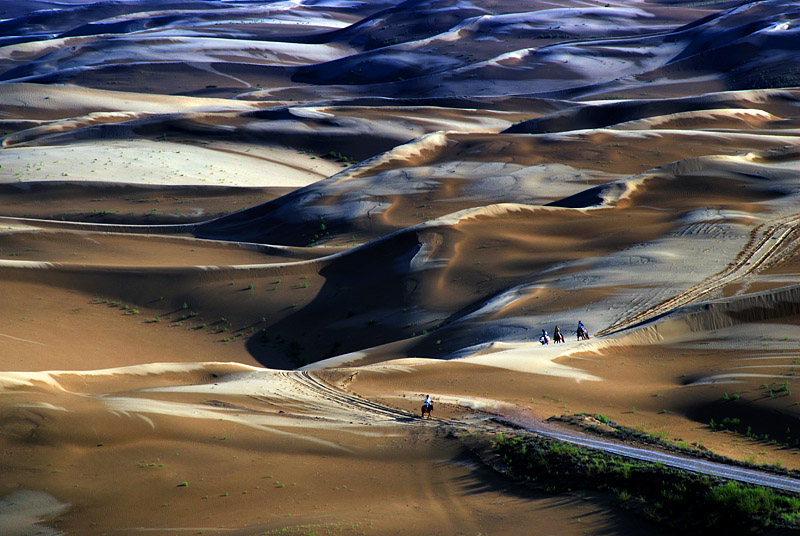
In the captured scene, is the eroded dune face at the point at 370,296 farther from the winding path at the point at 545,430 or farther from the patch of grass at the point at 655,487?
the patch of grass at the point at 655,487

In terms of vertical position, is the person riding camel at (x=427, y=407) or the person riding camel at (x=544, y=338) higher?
the person riding camel at (x=427, y=407)

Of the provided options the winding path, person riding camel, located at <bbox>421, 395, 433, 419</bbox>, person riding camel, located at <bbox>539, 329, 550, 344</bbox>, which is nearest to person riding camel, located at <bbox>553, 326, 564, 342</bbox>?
person riding camel, located at <bbox>539, 329, 550, 344</bbox>

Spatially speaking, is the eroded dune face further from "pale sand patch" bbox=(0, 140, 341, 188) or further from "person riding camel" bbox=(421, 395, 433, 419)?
"person riding camel" bbox=(421, 395, 433, 419)

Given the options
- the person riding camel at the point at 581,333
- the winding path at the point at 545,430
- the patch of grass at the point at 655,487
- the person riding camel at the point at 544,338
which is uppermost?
the patch of grass at the point at 655,487

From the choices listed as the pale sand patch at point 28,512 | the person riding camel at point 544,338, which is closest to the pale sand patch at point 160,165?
the person riding camel at point 544,338

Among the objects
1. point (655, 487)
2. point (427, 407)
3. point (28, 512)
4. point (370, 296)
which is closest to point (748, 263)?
point (370, 296)

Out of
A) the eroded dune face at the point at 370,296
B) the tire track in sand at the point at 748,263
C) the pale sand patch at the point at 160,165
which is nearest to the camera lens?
the eroded dune face at the point at 370,296

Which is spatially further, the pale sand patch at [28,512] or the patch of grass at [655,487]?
the pale sand patch at [28,512]

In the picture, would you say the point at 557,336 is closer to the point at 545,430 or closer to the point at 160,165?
the point at 545,430

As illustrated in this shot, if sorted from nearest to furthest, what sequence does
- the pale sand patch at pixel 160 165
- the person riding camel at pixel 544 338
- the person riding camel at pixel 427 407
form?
the person riding camel at pixel 427 407 < the person riding camel at pixel 544 338 < the pale sand patch at pixel 160 165
